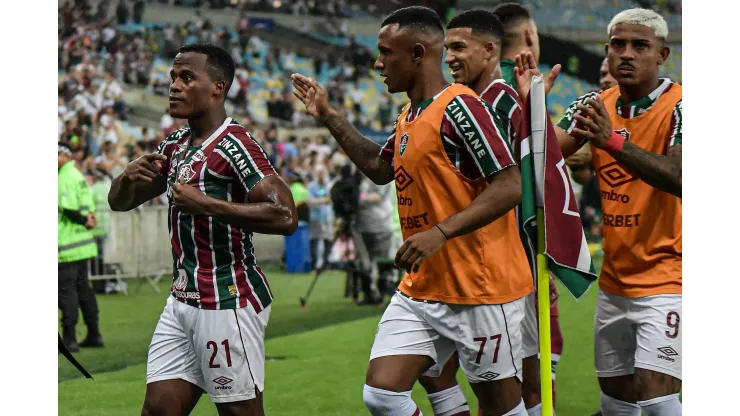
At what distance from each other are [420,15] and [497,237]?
94 centimetres

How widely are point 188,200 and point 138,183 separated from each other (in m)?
0.56

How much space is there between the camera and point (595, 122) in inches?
150

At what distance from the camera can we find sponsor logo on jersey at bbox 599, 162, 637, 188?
14.2ft

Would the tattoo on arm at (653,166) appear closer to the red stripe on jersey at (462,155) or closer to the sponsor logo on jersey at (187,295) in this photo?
the red stripe on jersey at (462,155)

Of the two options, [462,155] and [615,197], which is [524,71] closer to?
[462,155]

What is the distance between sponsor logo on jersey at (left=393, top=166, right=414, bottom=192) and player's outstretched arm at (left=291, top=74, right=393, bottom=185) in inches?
11.5

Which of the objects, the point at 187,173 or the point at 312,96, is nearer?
the point at 187,173

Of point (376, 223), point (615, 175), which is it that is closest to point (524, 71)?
point (615, 175)

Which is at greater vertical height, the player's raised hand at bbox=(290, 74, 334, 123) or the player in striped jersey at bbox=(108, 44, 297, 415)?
the player's raised hand at bbox=(290, 74, 334, 123)

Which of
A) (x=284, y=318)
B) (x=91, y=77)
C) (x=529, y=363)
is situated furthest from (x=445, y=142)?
(x=91, y=77)

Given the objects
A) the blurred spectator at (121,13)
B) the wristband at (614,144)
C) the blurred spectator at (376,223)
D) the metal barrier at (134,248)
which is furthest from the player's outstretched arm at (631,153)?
the blurred spectator at (121,13)

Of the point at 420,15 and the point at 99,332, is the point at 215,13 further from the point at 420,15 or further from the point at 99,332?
the point at 420,15

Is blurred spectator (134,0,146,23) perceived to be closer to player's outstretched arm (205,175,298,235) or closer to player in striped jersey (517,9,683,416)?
player in striped jersey (517,9,683,416)

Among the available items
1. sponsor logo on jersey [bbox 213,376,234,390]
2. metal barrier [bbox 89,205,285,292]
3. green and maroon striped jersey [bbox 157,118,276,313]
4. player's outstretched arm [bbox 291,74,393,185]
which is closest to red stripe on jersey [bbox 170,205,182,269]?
green and maroon striped jersey [bbox 157,118,276,313]
